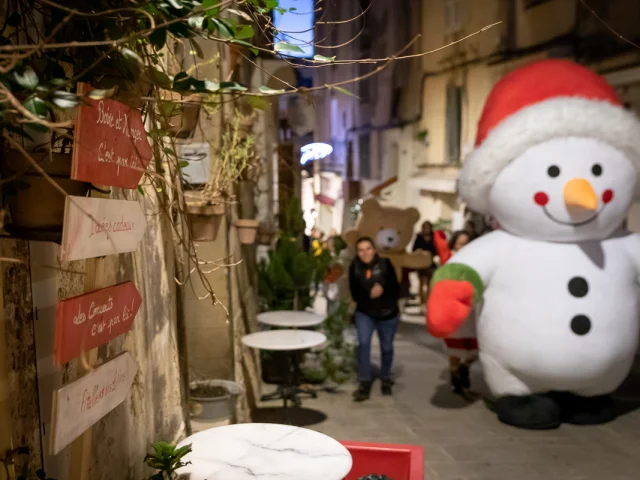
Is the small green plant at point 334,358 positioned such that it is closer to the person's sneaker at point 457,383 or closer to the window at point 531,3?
the person's sneaker at point 457,383

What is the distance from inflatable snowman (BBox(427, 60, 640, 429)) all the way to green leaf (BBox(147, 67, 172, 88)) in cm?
325

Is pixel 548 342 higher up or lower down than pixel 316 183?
lower down

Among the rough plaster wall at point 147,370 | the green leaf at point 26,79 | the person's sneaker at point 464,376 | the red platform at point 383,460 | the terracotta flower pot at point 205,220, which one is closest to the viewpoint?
the green leaf at point 26,79

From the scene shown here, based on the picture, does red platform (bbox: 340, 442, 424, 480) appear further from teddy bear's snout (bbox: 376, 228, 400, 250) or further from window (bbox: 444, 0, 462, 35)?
teddy bear's snout (bbox: 376, 228, 400, 250)

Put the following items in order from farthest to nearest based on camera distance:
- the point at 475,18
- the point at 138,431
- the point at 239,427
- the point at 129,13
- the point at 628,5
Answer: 1. the point at 475,18
2. the point at 628,5
3. the point at 239,427
4. the point at 138,431
5. the point at 129,13

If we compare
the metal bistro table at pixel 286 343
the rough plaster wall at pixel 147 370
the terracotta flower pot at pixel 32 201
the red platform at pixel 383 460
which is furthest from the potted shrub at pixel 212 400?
the terracotta flower pot at pixel 32 201

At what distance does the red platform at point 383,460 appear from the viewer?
101 inches

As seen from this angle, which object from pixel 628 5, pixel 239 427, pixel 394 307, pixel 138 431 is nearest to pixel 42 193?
pixel 138 431

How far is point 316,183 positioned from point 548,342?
290cm

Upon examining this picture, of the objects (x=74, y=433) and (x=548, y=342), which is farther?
(x=548, y=342)

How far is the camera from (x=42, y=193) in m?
1.23

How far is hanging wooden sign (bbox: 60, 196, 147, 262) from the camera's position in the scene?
1176mm

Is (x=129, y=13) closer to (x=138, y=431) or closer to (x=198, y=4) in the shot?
(x=198, y=4)

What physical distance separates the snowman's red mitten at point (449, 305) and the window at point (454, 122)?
18.0 ft
